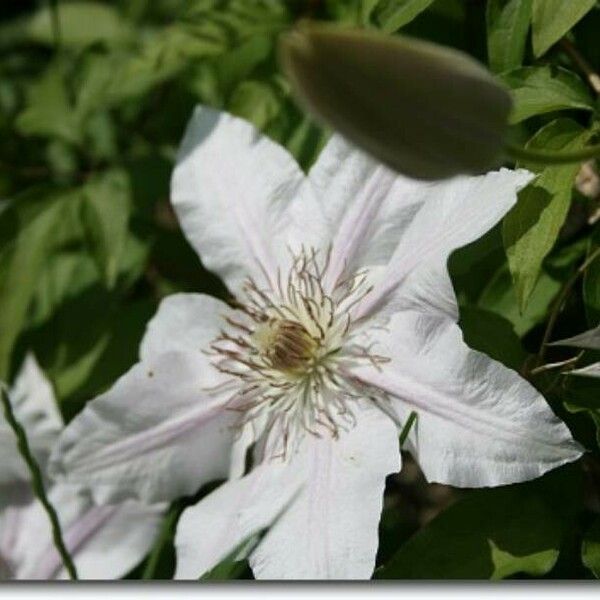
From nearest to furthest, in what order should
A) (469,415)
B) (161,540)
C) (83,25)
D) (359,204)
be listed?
(469,415) → (359,204) → (161,540) → (83,25)

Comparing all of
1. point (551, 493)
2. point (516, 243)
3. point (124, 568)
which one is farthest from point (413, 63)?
point (124, 568)

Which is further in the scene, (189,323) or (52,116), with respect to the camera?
(52,116)

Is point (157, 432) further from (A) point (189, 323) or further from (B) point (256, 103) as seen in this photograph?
(B) point (256, 103)

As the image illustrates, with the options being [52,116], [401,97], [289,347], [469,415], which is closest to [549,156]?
[401,97]

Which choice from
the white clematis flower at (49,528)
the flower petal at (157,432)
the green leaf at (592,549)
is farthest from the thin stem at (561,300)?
the white clematis flower at (49,528)

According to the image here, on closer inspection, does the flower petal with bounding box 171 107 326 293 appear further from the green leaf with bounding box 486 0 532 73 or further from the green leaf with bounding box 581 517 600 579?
the green leaf with bounding box 581 517 600 579

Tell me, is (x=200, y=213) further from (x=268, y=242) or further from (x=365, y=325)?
(x=365, y=325)

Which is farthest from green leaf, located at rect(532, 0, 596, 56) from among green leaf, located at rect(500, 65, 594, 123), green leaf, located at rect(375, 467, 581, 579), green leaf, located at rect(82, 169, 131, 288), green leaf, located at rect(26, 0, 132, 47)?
green leaf, located at rect(26, 0, 132, 47)
